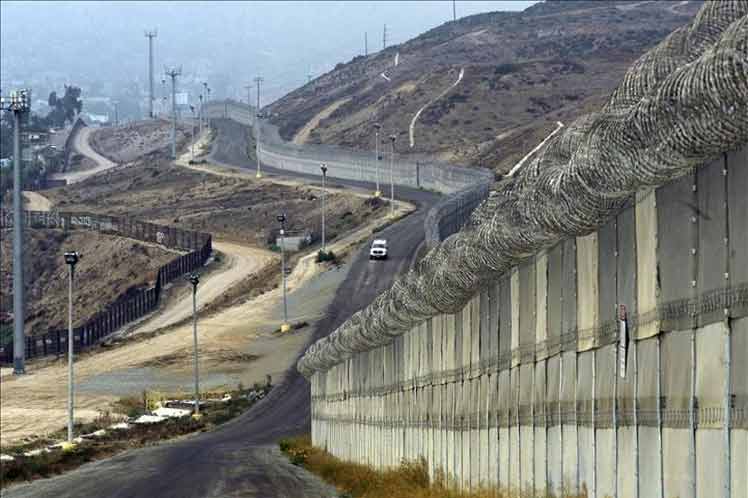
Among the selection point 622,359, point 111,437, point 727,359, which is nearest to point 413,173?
point 111,437

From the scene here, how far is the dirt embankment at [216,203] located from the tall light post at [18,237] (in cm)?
3600

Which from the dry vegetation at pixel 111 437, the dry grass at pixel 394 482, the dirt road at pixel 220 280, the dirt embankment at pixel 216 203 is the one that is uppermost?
the dirt embankment at pixel 216 203

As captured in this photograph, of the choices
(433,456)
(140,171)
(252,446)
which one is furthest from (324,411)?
(140,171)

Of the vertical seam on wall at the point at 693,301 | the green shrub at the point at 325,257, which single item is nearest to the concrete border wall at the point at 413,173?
the green shrub at the point at 325,257

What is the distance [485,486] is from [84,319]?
3571 inches

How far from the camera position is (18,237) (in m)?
84.3

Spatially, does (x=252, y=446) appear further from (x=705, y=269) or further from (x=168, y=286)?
(x=168, y=286)

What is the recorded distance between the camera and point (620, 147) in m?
10.1

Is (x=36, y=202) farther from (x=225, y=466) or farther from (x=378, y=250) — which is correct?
(x=225, y=466)

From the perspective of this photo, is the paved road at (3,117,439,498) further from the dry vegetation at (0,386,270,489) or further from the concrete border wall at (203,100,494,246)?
the concrete border wall at (203,100,494,246)

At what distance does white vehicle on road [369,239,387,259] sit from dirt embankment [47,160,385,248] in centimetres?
1983

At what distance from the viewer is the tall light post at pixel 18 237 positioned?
80438mm

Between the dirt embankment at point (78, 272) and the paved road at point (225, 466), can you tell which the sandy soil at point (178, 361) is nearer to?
the paved road at point (225, 466)

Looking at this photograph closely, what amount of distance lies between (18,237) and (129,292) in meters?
24.7
